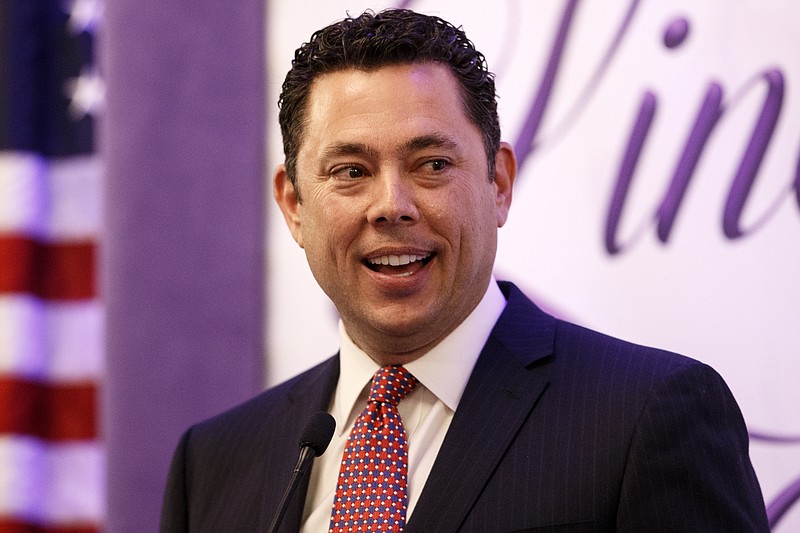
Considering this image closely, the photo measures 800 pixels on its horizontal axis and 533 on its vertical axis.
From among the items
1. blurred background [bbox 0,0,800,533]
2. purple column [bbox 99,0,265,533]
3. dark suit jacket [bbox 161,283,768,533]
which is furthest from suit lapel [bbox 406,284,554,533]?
purple column [bbox 99,0,265,533]

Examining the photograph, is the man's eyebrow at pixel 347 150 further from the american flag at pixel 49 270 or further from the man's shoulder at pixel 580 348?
the american flag at pixel 49 270

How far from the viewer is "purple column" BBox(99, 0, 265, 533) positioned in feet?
8.56

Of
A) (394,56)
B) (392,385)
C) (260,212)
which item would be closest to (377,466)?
(392,385)

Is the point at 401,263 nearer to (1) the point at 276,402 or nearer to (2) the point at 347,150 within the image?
(2) the point at 347,150

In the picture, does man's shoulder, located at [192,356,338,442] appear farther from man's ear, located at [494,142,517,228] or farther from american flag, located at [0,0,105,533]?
american flag, located at [0,0,105,533]

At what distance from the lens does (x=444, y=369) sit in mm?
1720

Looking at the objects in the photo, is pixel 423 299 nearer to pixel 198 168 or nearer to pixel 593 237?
pixel 593 237

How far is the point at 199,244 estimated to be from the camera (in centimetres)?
→ 263

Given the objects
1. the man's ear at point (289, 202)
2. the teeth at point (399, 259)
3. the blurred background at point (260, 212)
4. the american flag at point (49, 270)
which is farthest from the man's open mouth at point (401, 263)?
the american flag at point (49, 270)

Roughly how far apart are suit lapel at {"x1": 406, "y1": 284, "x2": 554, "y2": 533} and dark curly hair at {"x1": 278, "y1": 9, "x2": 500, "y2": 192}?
0.89 feet

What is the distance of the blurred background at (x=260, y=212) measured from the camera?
7.42 ft

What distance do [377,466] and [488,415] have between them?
19 cm

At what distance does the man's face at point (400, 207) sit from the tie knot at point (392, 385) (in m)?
0.03

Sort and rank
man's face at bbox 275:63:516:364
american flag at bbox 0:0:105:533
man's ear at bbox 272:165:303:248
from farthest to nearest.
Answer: american flag at bbox 0:0:105:533
man's ear at bbox 272:165:303:248
man's face at bbox 275:63:516:364
